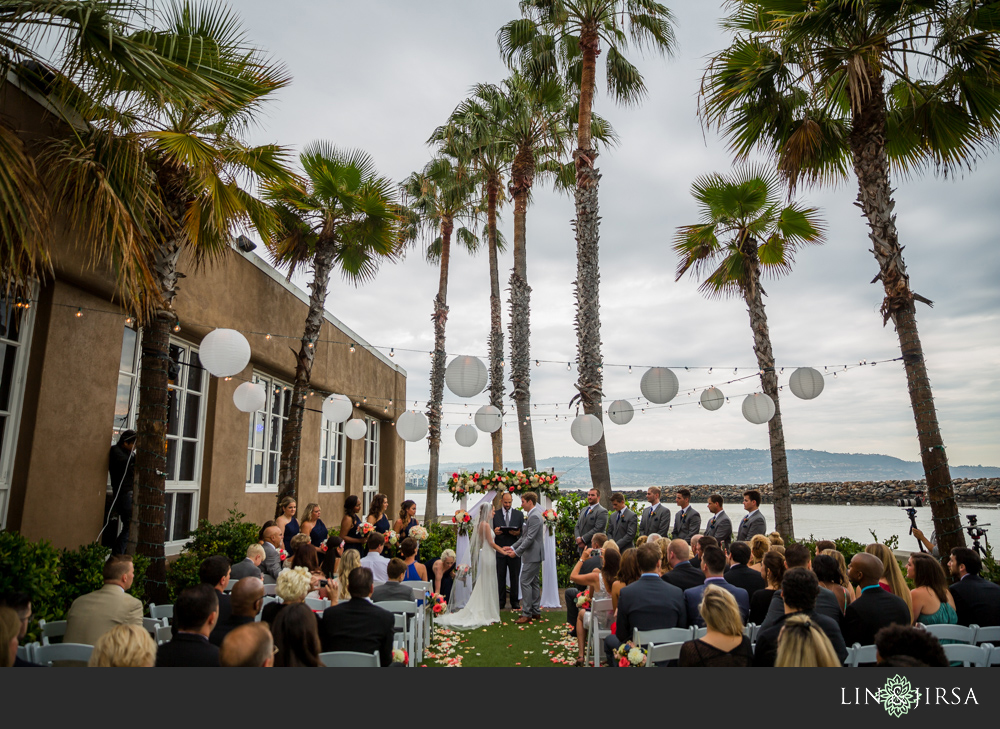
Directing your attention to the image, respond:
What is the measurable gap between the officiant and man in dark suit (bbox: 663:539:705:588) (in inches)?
147

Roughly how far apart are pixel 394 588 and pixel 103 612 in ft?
7.79

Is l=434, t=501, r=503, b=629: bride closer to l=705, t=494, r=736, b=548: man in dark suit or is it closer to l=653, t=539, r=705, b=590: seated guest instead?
l=705, t=494, r=736, b=548: man in dark suit

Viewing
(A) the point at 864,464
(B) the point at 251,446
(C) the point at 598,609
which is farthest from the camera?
(A) the point at 864,464

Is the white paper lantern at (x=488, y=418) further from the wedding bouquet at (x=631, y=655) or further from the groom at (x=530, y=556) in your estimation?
the wedding bouquet at (x=631, y=655)

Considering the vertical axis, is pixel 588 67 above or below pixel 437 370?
above

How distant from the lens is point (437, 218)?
1992 centimetres

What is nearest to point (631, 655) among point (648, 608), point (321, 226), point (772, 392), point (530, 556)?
point (648, 608)

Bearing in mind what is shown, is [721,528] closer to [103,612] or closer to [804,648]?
[804,648]

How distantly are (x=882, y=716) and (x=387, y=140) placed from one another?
1496 cm

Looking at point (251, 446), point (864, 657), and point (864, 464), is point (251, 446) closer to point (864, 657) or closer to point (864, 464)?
point (864, 657)

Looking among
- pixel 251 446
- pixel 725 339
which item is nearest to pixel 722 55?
pixel 251 446

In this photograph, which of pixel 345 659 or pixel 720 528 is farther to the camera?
pixel 720 528

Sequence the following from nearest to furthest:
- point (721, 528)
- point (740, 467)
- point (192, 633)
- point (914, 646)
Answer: point (914, 646) < point (192, 633) < point (721, 528) < point (740, 467)

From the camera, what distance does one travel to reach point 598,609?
530 centimetres
